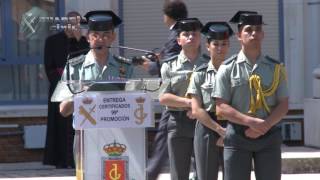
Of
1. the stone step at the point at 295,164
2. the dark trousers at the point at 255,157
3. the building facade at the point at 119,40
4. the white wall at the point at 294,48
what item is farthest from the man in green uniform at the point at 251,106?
the white wall at the point at 294,48

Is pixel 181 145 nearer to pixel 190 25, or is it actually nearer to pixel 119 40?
pixel 190 25

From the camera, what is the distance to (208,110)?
7105mm

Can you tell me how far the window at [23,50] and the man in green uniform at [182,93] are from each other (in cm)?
500

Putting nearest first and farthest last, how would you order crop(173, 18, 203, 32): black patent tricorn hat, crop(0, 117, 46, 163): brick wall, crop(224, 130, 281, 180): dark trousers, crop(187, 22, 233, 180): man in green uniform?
crop(224, 130, 281, 180): dark trousers, crop(187, 22, 233, 180): man in green uniform, crop(173, 18, 203, 32): black patent tricorn hat, crop(0, 117, 46, 163): brick wall

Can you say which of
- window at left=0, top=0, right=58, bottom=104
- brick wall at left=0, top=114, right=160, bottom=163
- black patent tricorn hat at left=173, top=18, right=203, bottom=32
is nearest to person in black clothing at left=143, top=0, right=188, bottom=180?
black patent tricorn hat at left=173, top=18, right=203, bottom=32

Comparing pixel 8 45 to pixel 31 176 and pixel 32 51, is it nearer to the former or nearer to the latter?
pixel 32 51

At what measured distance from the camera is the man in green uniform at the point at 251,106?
6.30 meters

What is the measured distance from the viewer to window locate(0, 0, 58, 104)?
40.5ft

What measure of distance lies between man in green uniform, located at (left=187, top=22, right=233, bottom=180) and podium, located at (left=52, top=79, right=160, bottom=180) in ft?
3.50

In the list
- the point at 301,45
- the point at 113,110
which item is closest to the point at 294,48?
the point at 301,45

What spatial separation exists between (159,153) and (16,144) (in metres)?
4.45

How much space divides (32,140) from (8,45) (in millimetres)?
1426

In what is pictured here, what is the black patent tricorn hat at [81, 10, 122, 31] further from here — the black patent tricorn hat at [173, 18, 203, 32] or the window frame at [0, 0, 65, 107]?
the window frame at [0, 0, 65, 107]

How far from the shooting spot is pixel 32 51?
12469 mm
